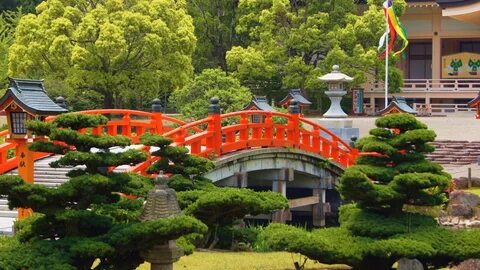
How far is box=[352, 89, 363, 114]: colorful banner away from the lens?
1709 inches

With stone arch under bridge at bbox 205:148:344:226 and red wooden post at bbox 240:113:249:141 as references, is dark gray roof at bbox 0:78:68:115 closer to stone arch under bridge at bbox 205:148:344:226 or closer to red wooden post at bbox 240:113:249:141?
stone arch under bridge at bbox 205:148:344:226

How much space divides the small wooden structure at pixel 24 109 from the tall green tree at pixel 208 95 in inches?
585

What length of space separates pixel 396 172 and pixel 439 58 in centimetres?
3582

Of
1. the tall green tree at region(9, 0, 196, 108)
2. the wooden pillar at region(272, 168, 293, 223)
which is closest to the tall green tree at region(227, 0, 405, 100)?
the tall green tree at region(9, 0, 196, 108)

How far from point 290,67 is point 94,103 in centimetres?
919

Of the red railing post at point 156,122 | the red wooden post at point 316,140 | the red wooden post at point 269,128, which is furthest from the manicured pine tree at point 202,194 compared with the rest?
the red wooden post at point 316,140

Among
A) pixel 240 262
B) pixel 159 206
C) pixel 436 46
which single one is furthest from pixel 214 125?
pixel 436 46

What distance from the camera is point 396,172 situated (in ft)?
48.9

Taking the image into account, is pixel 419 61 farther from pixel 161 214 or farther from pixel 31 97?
pixel 161 214

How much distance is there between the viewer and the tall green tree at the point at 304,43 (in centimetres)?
4025

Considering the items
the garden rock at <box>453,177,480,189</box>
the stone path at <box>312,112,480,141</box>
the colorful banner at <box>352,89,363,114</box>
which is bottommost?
the garden rock at <box>453,177,480,189</box>

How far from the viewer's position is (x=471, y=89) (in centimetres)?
4556

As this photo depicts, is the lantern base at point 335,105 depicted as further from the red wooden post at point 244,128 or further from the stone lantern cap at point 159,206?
the stone lantern cap at point 159,206

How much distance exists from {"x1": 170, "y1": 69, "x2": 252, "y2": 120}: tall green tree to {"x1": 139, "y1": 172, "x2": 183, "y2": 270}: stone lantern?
1745 cm
